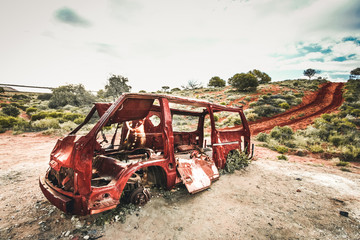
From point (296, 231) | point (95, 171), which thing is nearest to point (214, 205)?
point (296, 231)

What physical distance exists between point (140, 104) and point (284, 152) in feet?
29.6

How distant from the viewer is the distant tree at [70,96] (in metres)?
24.3

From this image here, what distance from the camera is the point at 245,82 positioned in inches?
1325

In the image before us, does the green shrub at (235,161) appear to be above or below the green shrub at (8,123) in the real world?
above

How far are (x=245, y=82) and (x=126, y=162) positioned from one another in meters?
34.6

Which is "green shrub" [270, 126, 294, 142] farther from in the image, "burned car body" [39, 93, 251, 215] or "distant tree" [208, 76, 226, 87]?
"distant tree" [208, 76, 226, 87]

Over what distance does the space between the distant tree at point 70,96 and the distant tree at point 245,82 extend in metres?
28.3

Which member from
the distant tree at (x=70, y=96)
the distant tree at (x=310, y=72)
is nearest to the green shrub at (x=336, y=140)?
the distant tree at (x=70, y=96)

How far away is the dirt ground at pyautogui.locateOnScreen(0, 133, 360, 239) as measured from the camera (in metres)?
2.42

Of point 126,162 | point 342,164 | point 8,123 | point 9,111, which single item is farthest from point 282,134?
point 9,111

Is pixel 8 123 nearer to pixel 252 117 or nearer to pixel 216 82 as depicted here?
pixel 252 117

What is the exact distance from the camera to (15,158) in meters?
6.11

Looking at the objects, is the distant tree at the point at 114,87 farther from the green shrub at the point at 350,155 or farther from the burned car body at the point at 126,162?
the green shrub at the point at 350,155

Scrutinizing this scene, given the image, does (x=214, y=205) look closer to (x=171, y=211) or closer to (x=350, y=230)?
(x=171, y=211)
